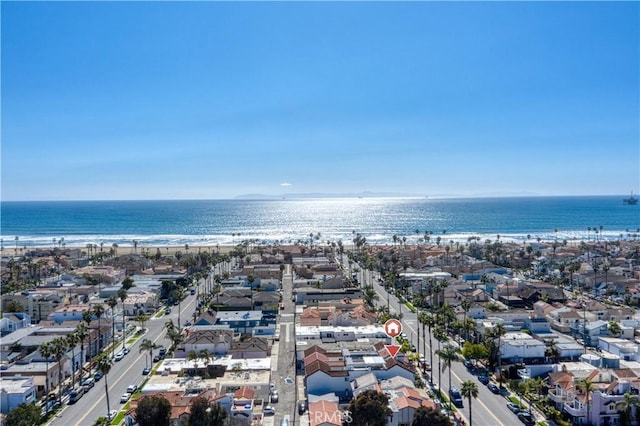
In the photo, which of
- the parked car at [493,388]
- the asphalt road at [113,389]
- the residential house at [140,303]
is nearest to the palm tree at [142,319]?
the residential house at [140,303]

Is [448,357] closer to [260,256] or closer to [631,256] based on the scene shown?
[260,256]

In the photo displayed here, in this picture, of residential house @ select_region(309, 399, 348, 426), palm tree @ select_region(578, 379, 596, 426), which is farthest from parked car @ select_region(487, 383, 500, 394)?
residential house @ select_region(309, 399, 348, 426)

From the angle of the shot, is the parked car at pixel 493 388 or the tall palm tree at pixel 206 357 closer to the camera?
the parked car at pixel 493 388

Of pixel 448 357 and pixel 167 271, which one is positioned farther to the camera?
pixel 167 271

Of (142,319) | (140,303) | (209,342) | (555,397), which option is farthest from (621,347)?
(140,303)

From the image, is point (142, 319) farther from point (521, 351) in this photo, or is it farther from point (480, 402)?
point (521, 351)

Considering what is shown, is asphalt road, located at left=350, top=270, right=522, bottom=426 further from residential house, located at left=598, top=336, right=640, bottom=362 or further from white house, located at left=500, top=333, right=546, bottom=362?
residential house, located at left=598, top=336, right=640, bottom=362

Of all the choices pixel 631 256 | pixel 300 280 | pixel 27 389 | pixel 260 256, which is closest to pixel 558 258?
pixel 631 256

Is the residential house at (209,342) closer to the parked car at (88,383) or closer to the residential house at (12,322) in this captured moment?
the parked car at (88,383)
